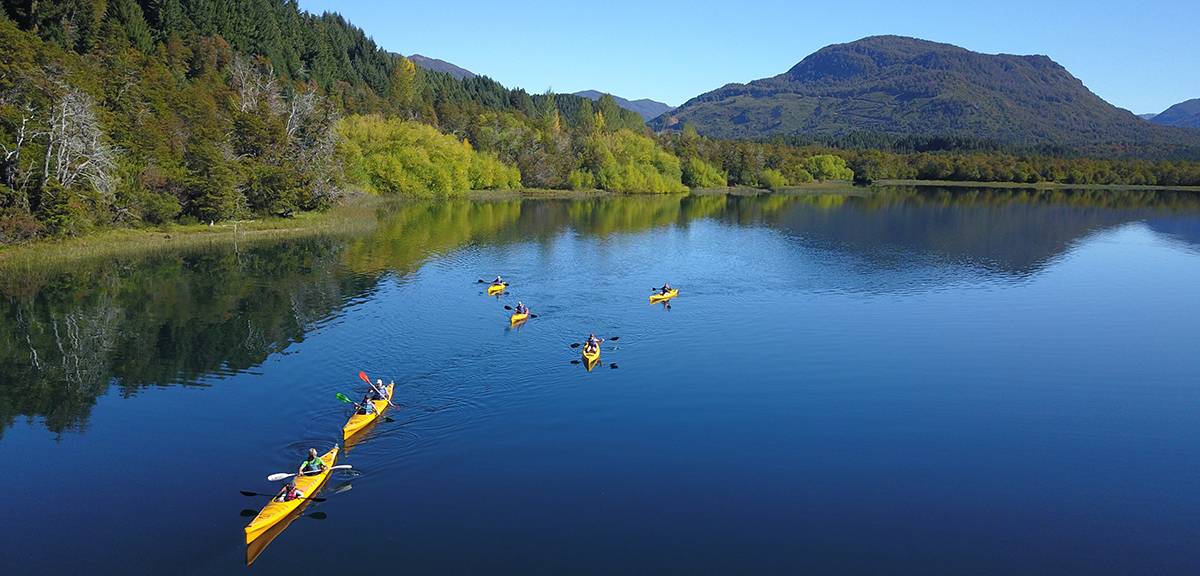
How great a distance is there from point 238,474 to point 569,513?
10.8 metres

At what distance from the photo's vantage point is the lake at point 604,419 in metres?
22.1

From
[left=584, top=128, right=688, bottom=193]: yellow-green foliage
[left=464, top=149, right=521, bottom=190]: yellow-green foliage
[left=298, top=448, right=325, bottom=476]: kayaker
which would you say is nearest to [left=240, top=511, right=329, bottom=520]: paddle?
[left=298, top=448, right=325, bottom=476]: kayaker

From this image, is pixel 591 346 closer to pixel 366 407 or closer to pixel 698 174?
pixel 366 407

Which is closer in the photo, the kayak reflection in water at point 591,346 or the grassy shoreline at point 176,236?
the kayak reflection in water at point 591,346

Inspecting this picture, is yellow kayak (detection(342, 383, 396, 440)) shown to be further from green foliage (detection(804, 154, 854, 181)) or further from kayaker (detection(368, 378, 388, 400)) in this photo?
green foliage (detection(804, 154, 854, 181))

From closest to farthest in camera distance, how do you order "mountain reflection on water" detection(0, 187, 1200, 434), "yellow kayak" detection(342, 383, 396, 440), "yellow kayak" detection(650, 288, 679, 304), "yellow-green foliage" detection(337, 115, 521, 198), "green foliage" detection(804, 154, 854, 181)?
1. "yellow kayak" detection(342, 383, 396, 440)
2. "mountain reflection on water" detection(0, 187, 1200, 434)
3. "yellow kayak" detection(650, 288, 679, 304)
4. "yellow-green foliage" detection(337, 115, 521, 198)
5. "green foliage" detection(804, 154, 854, 181)

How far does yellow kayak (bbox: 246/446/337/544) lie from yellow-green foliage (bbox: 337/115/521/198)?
92529mm

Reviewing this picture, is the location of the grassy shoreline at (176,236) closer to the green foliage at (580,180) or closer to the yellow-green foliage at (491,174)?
the yellow-green foliage at (491,174)

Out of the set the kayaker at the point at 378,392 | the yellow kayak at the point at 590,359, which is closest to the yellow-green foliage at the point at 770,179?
the yellow kayak at the point at 590,359

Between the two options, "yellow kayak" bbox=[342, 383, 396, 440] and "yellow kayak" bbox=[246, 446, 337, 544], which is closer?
"yellow kayak" bbox=[246, 446, 337, 544]

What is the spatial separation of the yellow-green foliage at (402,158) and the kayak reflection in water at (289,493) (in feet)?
308

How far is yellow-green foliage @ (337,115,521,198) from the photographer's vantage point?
380ft

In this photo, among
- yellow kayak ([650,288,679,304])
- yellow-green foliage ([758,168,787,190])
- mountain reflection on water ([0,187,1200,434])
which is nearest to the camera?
mountain reflection on water ([0,187,1200,434])

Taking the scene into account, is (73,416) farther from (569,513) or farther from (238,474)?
(569,513)
